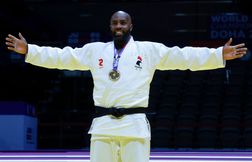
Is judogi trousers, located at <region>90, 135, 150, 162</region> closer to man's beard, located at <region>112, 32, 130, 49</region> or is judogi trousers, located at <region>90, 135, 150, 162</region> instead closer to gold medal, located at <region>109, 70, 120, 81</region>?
gold medal, located at <region>109, 70, 120, 81</region>

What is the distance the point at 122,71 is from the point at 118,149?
54 cm

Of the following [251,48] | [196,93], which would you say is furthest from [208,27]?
[196,93]

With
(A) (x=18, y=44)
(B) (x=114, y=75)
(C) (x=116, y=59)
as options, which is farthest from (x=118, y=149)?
(A) (x=18, y=44)

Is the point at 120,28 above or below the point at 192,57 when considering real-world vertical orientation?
above

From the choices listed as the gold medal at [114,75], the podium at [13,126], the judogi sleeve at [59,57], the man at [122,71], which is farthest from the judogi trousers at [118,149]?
the podium at [13,126]

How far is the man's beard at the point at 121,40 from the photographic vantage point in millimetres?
4301

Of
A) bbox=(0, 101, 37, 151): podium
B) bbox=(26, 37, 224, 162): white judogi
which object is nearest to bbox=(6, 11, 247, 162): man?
bbox=(26, 37, 224, 162): white judogi

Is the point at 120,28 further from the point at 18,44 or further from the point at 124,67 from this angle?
the point at 18,44

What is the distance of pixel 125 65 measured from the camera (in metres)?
4.21

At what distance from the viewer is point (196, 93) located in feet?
41.9

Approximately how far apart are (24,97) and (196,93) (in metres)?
3.81

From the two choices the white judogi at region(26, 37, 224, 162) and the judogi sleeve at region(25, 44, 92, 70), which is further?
the judogi sleeve at region(25, 44, 92, 70)

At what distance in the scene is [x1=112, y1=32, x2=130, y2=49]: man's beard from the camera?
4301 mm

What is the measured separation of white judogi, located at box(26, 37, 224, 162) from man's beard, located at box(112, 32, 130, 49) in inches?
1.4
